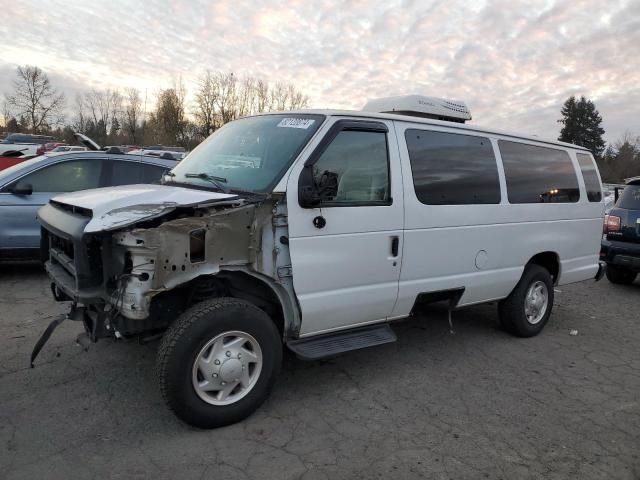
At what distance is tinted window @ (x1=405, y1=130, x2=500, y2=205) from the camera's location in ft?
13.5

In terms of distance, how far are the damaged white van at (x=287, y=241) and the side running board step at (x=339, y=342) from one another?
1 cm

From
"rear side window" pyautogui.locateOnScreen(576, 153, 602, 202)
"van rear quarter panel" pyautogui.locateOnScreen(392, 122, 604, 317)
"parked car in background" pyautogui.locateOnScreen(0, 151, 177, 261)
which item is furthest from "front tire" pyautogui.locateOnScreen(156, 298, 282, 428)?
"rear side window" pyautogui.locateOnScreen(576, 153, 602, 202)

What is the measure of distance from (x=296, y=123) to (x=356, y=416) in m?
2.20

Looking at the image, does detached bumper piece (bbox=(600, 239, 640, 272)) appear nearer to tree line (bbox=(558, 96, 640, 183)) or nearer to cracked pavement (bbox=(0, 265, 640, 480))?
cracked pavement (bbox=(0, 265, 640, 480))

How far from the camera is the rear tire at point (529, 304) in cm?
518

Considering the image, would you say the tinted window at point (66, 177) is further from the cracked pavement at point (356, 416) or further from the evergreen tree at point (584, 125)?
the evergreen tree at point (584, 125)

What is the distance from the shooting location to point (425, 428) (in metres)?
3.39

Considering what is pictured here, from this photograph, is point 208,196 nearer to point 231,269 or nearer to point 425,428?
point 231,269

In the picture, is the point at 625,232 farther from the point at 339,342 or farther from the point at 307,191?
the point at 307,191

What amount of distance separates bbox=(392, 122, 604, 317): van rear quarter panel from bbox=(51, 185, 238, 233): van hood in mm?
1655

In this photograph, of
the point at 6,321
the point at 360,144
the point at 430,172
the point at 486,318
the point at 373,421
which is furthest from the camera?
the point at 486,318

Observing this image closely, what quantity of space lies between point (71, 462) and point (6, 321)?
2795 mm

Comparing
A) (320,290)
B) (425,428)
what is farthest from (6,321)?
(425,428)

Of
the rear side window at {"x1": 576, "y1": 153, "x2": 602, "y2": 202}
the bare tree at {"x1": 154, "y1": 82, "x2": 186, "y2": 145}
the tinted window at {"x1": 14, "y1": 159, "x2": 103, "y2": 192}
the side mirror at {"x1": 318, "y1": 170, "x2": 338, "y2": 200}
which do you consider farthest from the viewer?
the bare tree at {"x1": 154, "y1": 82, "x2": 186, "y2": 145}
